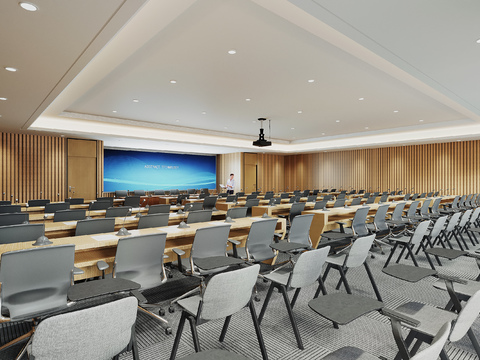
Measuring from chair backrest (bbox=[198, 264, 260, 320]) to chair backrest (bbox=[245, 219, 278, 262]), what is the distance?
1709 millimetres

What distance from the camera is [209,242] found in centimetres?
360

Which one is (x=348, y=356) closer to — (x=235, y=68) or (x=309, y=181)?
(x=235, y=68)

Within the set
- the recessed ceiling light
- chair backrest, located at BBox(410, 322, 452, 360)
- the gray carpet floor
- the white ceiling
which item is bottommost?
the gray carpet floor

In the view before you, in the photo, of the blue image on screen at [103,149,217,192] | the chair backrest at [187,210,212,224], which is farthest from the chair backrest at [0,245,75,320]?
the blue image on screen at [103,149,217,192]

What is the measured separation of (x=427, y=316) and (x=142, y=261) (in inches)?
102

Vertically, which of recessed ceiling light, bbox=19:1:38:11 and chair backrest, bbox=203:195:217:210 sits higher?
recessed ceiling light, bbox=19:1:38:11

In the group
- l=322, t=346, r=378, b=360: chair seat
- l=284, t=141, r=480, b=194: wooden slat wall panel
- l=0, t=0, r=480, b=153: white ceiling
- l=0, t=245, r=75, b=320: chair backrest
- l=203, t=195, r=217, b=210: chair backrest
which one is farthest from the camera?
l=284, t=141, r=480, b=194: wooden slat wall panel

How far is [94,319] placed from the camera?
1.46 meters

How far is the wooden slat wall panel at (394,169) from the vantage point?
1354 centimetres

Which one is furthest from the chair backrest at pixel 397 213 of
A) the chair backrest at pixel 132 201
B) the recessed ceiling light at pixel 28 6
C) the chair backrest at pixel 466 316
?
the recessed ceiling light at pixel 28 6

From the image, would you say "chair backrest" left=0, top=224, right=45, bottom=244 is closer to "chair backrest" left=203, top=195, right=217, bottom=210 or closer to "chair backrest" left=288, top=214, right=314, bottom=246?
"chair backrest" left=288, top=214, right=314, bottom=246

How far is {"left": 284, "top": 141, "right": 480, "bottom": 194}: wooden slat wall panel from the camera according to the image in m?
13.5

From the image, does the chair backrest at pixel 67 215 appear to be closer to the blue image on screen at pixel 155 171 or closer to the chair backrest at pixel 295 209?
the chair backrest at pixel 295 209

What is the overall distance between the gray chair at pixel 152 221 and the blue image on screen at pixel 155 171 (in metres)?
12.1
